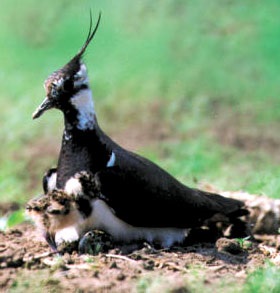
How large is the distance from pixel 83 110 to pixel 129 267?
4.27 ft

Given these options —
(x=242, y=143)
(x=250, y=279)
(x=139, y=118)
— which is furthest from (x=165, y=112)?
(x=250, y=279)

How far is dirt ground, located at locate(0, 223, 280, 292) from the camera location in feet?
16.6

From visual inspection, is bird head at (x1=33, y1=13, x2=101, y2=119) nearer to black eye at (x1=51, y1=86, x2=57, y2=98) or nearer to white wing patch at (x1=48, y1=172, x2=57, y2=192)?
black eye at (x1=51, y1=86, x2=57, y2=98)

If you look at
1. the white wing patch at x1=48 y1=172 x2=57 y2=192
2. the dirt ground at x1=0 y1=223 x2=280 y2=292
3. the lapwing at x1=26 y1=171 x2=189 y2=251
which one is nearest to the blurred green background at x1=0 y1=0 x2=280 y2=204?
the white wing patch at x1=48 y1=172 x2=57 y2=192

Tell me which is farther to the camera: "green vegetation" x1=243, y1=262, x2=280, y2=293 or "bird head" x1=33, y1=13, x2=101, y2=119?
"bird head" x1=33, y1=13, x2=101, y2=119

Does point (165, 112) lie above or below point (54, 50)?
below

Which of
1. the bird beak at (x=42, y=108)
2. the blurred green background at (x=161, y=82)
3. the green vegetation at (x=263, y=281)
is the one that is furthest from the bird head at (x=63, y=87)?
the blurred green background at (x=161, y=82)

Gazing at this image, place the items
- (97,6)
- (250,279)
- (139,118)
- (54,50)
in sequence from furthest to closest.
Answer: (97,6), (54,50), (139,118), (250,279)

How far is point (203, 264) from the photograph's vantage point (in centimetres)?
568

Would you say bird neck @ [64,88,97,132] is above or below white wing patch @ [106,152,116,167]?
above

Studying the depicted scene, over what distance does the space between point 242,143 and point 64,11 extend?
187 inches

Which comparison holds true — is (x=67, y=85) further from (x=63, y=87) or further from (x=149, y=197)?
(x=149, y=197)

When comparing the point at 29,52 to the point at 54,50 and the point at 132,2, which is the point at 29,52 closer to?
the point at 54,50

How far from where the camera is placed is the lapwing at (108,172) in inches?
234
